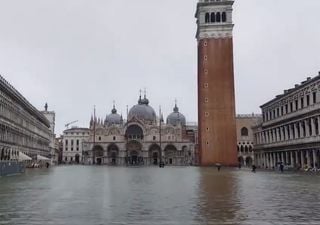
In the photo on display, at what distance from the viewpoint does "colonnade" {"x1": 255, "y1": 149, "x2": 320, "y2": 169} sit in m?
55.2

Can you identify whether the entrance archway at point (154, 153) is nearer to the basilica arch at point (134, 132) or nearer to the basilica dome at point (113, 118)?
the basilica arch at point (134, 132)

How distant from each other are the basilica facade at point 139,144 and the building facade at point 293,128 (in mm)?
58037

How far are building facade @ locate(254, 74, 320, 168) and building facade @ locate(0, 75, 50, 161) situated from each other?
37.2 meters

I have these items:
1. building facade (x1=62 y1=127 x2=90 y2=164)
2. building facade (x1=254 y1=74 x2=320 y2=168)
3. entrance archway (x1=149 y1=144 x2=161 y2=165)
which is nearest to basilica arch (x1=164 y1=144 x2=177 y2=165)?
entrance archway (x1=149 y1=144 x2=161 y2=165)

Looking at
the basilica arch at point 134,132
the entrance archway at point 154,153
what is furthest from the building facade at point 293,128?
the basilica arch at point 134,132

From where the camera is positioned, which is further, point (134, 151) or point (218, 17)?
point (134, 151)

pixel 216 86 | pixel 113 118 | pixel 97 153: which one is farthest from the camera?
pixel 113 118

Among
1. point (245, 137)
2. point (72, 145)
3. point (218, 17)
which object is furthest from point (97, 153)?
point (218, 17)

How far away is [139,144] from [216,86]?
187 ft

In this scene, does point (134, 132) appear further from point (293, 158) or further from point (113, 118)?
point (293, 158)

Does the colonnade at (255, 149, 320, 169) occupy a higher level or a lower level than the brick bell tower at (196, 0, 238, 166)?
lower

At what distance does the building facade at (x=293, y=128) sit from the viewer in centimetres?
5488

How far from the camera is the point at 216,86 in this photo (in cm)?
8669

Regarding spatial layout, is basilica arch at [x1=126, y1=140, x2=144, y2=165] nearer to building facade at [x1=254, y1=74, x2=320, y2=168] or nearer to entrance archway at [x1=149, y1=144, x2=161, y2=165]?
entrance archway at [x1=149, y1=144, x2=161, y2=165]
